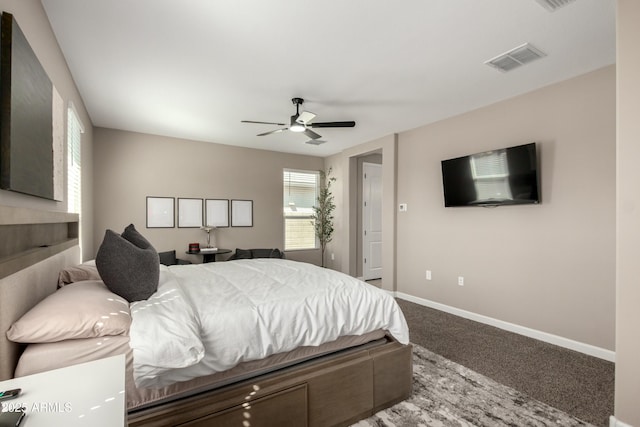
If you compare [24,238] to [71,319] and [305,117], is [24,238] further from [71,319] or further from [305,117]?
[305,117]

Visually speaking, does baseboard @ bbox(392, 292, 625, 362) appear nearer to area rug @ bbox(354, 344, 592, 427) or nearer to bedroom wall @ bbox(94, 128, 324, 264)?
area rug @ bbox(354, 344, 592, 427)

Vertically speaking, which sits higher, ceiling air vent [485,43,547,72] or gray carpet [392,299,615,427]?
ceiling air vent [485,43,547,72]

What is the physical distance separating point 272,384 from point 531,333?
3110 mm

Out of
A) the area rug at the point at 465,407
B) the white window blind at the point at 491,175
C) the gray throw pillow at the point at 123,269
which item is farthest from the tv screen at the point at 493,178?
the gray throw pillow at the point at 123,269

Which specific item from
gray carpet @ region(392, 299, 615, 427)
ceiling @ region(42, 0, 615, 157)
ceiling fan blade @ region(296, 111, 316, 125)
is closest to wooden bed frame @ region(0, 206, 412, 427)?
gray carpet @ region(392, 299, 615, 427)

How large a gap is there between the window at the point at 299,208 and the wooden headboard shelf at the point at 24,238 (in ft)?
14.6

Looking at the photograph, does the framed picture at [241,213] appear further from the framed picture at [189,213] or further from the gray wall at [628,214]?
the gray wall at [628,214]

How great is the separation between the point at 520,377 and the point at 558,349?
0.91 meters

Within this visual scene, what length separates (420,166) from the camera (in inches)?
183

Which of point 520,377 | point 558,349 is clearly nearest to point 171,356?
point 520,377

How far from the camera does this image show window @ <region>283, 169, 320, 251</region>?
638 cm

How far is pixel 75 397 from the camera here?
88cm

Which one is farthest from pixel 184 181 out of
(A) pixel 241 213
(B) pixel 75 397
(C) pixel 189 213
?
(B) pixel 75 397

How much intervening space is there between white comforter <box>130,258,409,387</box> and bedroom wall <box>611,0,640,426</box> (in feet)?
4.17
